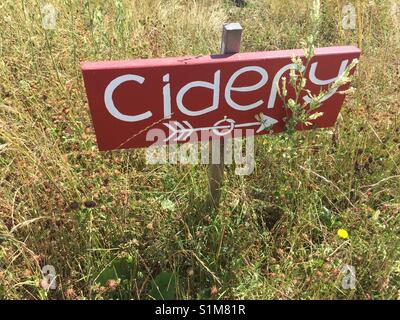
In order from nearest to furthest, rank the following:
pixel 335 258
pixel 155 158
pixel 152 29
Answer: pixel 335 258 → pixel 155 158 → pixel 152 29

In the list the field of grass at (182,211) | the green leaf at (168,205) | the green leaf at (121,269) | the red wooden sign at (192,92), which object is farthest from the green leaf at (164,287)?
the red wooden sign at (192,92)

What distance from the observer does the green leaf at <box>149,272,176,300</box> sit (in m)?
1.55

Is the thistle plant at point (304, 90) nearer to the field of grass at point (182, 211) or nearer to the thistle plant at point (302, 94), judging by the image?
the thistle plant at point (302, 94)

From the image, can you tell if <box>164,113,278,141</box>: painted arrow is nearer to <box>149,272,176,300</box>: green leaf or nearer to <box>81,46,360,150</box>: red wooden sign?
<box>81,46,360,150</box>: red wooden sign

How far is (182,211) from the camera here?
184cm

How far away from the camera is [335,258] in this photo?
5.25ft

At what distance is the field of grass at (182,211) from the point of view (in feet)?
5.20

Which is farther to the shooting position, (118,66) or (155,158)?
(155,158)

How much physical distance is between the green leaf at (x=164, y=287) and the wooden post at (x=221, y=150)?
40 cm

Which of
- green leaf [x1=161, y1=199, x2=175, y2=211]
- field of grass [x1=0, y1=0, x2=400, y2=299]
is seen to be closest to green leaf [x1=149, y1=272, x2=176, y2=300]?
field of grass [x1=0, y1=0, x2=400, y2=299]

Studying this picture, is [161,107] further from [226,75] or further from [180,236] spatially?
[180,236]

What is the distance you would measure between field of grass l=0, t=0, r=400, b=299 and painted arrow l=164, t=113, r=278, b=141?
0.25 metres

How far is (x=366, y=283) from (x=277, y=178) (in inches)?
24.6
